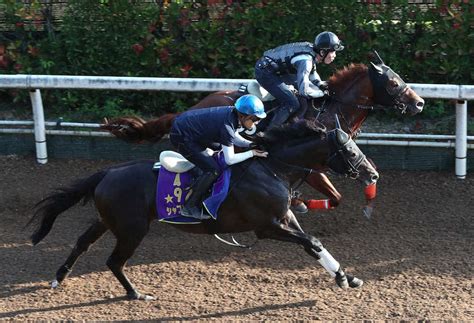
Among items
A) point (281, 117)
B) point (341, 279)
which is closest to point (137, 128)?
point (281, 117)

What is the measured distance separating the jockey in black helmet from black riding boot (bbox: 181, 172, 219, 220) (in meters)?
1.44

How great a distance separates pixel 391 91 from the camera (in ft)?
→ 25.8

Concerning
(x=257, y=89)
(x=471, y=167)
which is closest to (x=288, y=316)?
(x=257, y=89)

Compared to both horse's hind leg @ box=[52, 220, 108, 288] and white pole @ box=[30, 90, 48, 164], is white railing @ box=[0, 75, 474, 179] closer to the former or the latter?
white pole @ box=[30, 90, 48, 164]

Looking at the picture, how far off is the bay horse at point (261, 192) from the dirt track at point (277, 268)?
1.01 feet

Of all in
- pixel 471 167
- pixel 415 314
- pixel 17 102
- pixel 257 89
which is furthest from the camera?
pixel 17 102

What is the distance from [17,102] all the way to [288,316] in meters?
5.63

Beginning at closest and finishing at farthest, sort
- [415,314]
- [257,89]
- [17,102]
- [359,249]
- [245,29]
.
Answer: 1. [415,314]
2. [359,249]
3. [257,89]
4. [245,29]
5. [17,102]

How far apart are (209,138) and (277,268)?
1398 millimetres

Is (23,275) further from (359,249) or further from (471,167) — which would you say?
(471,167)

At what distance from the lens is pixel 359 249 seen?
7473 mm

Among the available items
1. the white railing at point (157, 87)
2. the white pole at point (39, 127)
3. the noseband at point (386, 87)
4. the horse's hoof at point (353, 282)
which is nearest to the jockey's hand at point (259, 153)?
the horse's hoof at point (353, 282)

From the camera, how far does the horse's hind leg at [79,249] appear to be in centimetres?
694

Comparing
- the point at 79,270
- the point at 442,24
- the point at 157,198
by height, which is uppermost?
the point at 442,24
